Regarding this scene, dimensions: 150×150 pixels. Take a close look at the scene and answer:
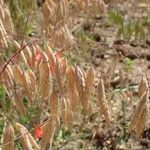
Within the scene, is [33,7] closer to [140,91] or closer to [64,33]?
[64,33]

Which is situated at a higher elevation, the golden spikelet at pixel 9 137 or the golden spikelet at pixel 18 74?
the golden spikelet at pixel 18 74

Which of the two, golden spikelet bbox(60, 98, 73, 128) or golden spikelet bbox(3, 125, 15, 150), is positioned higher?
golden spikelet bbox(3, 125, 15, 150)

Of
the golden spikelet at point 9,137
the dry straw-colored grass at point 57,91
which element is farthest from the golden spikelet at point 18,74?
the golden spikelet at point 9,137

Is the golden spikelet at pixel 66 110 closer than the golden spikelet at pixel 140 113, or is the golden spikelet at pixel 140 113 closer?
the golden spikelet at pixel 140 113

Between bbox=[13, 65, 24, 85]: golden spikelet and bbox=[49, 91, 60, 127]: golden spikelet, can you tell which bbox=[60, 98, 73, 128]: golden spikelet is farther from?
bbox=[13, 65, 24, 85]: golden spikelet

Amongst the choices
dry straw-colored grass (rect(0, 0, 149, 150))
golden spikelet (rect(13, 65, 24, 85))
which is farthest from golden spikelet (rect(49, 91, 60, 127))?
golden spikelet (rect(13, 65, 24, 85))

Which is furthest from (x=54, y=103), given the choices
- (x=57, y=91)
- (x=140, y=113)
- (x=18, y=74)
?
(x=140, y=113)

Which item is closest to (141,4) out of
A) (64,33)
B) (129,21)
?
(129,21)

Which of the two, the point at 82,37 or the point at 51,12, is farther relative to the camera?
the point at 82,37

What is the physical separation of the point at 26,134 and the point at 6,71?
253 millimetres

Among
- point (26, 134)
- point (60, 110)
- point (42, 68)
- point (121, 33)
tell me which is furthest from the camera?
point (121, 33)

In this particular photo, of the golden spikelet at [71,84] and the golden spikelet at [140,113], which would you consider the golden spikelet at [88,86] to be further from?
the golden spikelet at [140,113]

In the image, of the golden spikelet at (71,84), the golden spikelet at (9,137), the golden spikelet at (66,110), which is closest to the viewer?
the golden spikelet at (9,137)

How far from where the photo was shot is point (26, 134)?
1486 mm
